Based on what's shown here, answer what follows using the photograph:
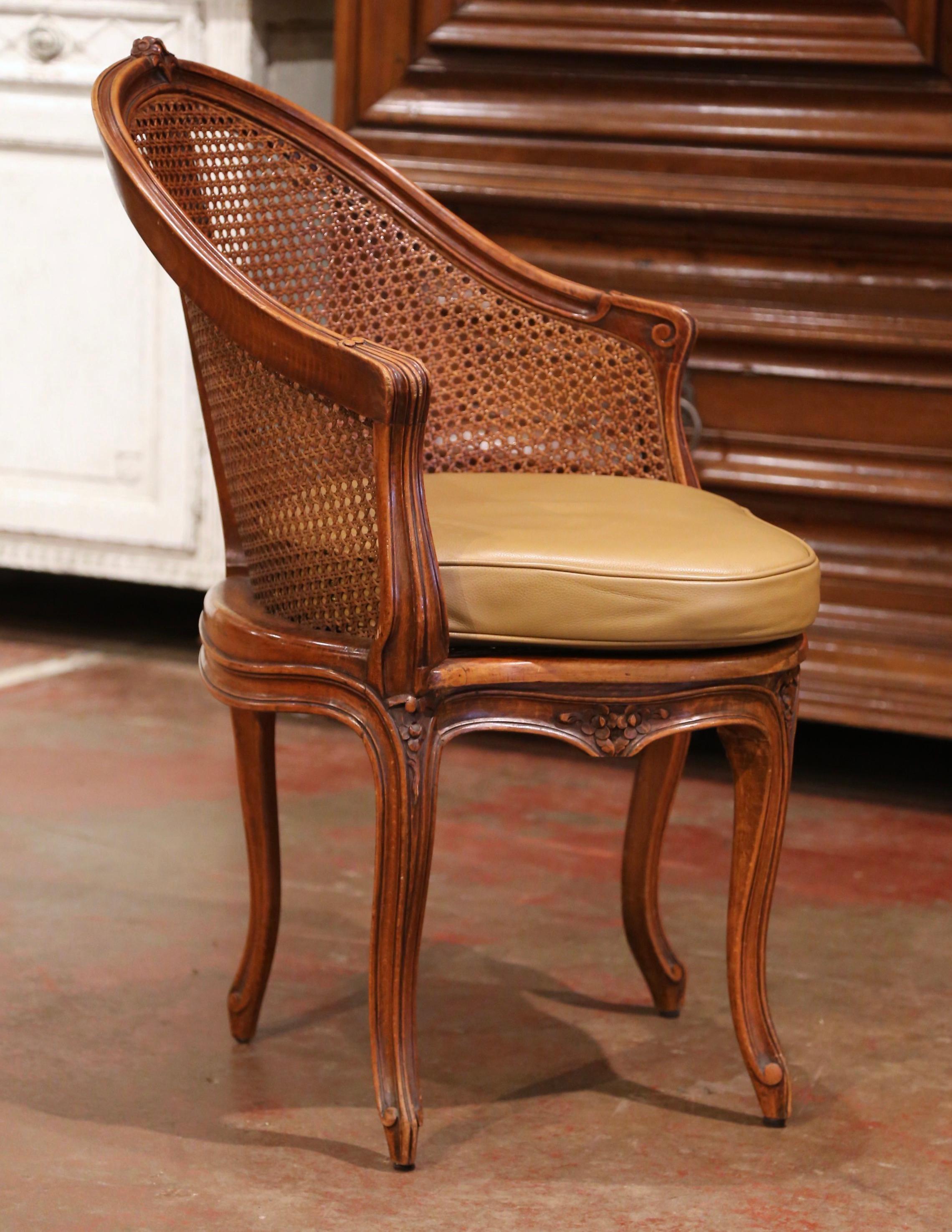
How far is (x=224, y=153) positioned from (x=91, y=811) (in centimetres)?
103

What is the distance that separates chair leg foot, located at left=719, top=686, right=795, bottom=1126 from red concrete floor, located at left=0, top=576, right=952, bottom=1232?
0.19 ft

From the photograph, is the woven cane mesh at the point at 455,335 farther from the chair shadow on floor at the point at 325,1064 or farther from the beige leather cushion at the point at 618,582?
the chair shadow on floor at the point at 325,1064

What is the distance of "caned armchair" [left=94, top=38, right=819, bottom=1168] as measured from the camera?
1324 millimetres

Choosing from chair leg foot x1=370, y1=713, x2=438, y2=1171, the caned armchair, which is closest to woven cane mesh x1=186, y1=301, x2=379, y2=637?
the caned armchair

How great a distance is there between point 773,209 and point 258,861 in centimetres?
138

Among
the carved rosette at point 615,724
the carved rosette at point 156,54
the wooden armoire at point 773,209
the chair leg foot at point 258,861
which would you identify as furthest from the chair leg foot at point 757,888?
the wooden armoire at point 773,209

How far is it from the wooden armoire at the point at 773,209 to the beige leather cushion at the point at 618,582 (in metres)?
1.10

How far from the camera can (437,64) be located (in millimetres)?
2564

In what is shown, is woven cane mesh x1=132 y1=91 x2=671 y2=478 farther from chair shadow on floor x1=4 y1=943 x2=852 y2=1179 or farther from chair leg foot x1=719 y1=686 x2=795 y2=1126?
chair shadow on floor x1=4 y1=943 x2=852 y2=1179

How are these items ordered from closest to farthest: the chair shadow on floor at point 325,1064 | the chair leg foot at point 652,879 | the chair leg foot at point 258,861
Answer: the chair shadow on floor at point 325,1064 → the chair leg foot at point 258,861 → the chair leg foot at point 652,879

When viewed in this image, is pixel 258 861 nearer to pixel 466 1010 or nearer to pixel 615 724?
pixel 466 1010

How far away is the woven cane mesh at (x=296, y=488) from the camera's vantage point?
1356 millimetres

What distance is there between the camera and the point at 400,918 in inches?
53.5

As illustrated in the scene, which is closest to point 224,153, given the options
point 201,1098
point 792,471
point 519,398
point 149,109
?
point 149,109
